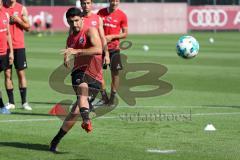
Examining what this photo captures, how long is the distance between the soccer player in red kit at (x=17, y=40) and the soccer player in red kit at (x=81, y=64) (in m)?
4.60

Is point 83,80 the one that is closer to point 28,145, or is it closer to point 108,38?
point 28,145

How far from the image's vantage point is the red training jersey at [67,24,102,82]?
10102 mm

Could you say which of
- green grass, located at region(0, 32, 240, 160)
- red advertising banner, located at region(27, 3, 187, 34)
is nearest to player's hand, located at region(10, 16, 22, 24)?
green grass, located at region(0, 32, 240, 160)

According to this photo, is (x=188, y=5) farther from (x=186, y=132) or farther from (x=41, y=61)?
(x=186, y=132)

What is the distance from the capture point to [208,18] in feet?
192

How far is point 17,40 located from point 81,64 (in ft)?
16.1

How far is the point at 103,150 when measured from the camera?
10.1 metres

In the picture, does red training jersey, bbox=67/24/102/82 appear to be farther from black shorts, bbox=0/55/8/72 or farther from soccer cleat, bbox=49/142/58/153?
black shorts, bbox=0/55/8/72

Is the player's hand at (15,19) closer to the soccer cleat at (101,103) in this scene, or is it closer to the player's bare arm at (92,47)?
the soccer cleat at (101,103)

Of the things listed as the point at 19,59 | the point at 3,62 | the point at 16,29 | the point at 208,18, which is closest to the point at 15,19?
the point at 16,29

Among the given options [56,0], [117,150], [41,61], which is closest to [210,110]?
[117,150]

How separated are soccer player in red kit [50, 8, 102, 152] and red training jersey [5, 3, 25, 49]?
15.6 ft

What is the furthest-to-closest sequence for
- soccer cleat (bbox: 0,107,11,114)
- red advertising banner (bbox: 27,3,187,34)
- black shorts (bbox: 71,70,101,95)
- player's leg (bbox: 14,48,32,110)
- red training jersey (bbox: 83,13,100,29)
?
red advertising banner (bbox: 27,3,187,34) < player's leg (bbox: 14,48,32,110) < soccer cleat (bbox: 0,107,11,114) < red training jersey (bbox: 83,13,100,29) < black shorts (bbox: 71,70,101,95)

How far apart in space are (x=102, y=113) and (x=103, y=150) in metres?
4.14
